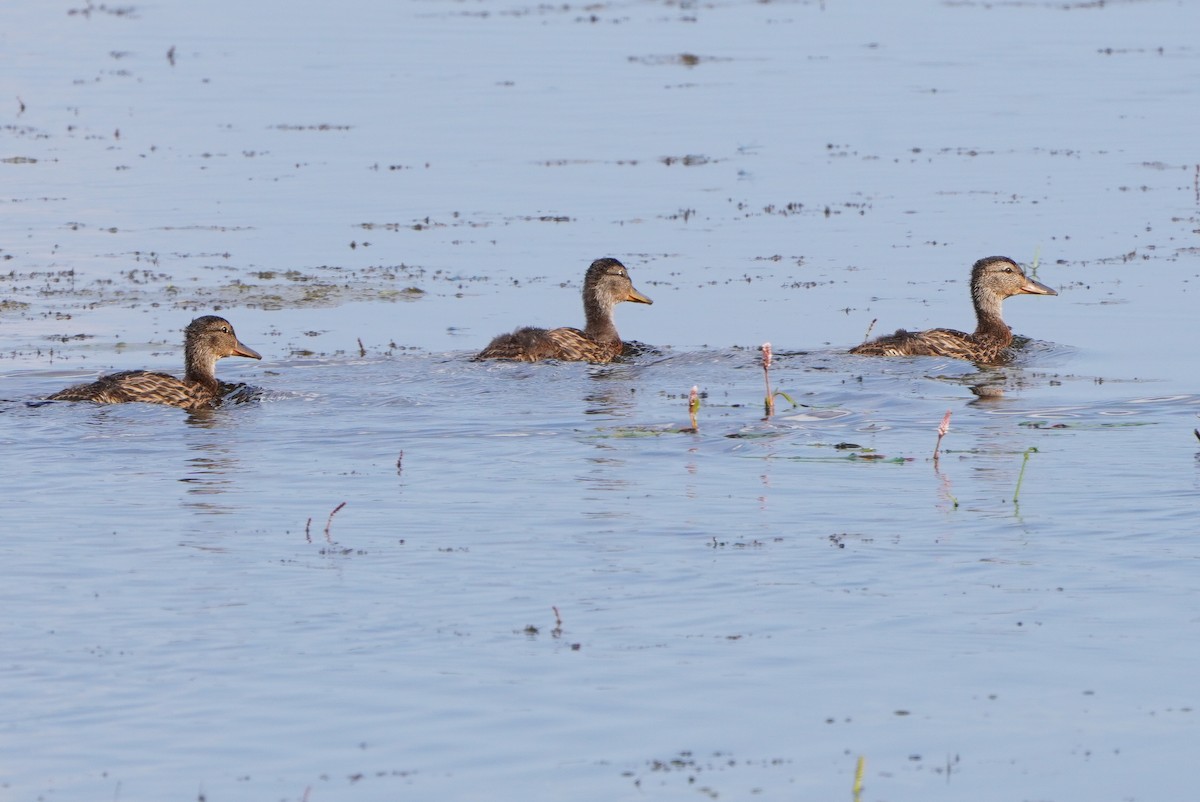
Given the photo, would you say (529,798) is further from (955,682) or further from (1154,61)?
(1154,61)

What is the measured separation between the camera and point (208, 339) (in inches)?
676

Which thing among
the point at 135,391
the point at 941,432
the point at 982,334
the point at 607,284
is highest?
the point at 607,284

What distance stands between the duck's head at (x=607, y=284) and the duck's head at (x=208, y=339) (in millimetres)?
3820

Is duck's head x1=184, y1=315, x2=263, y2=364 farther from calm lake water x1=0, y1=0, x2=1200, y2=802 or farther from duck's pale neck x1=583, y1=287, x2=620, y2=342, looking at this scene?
duck's pale neck x1=583, y1=287, x2=620, y2=342

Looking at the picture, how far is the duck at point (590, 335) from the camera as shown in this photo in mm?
17594

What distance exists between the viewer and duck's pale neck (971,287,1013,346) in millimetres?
19500

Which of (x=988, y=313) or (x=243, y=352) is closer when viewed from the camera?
(x=243, y=352)

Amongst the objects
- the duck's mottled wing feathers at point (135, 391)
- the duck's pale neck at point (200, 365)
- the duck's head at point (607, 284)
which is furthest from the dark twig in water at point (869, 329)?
the duck's mottled wing feathers at point (135, 391)

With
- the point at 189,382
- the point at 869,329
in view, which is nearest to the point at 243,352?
the point at 189,382

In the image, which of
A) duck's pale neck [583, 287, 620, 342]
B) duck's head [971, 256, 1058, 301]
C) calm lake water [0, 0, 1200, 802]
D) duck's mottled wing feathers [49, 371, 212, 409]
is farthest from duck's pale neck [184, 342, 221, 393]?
duck's head [971, 256, 1058, 301]

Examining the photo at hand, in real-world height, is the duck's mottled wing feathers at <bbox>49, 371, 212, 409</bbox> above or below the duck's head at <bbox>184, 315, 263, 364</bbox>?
below

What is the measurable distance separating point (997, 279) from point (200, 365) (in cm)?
742

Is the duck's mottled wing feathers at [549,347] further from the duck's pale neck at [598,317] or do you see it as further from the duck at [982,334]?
the duck at [982,334]

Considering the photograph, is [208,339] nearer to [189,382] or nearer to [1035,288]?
[189,382]
